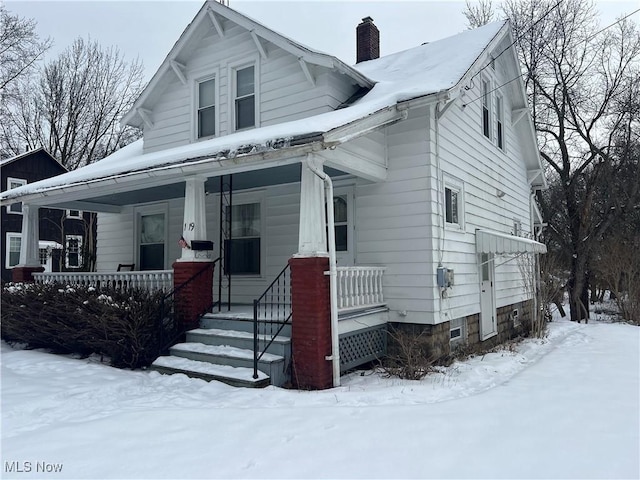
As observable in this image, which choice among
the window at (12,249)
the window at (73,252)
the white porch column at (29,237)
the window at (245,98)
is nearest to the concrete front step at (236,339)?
the window at (245,98)

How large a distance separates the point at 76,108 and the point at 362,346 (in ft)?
101

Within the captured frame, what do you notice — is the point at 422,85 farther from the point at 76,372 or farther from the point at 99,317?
the point at 76,372

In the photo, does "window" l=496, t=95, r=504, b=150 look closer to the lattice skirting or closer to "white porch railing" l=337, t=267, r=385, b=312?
"white porch railing" l=337, t=267, r=385, b=312

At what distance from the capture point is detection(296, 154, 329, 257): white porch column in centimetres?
656

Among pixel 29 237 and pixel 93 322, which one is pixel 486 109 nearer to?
pixel 93 322

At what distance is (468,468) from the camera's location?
358 cm

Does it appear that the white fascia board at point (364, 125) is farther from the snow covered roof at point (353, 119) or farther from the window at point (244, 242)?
the window at point (244, 242)

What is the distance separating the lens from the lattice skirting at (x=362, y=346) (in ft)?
23.9

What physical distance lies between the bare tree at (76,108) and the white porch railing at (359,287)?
89.9ft

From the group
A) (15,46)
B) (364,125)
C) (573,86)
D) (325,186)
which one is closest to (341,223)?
(325,186)

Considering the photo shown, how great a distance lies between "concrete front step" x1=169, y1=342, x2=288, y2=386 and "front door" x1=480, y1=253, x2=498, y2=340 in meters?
5.74

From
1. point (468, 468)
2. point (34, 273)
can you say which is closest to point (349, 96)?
point (468, 468)

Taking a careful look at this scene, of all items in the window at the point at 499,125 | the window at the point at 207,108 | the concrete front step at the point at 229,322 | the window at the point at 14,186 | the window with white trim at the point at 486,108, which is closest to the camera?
the concrete front step at the point at 229,322

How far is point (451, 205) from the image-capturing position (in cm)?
921
